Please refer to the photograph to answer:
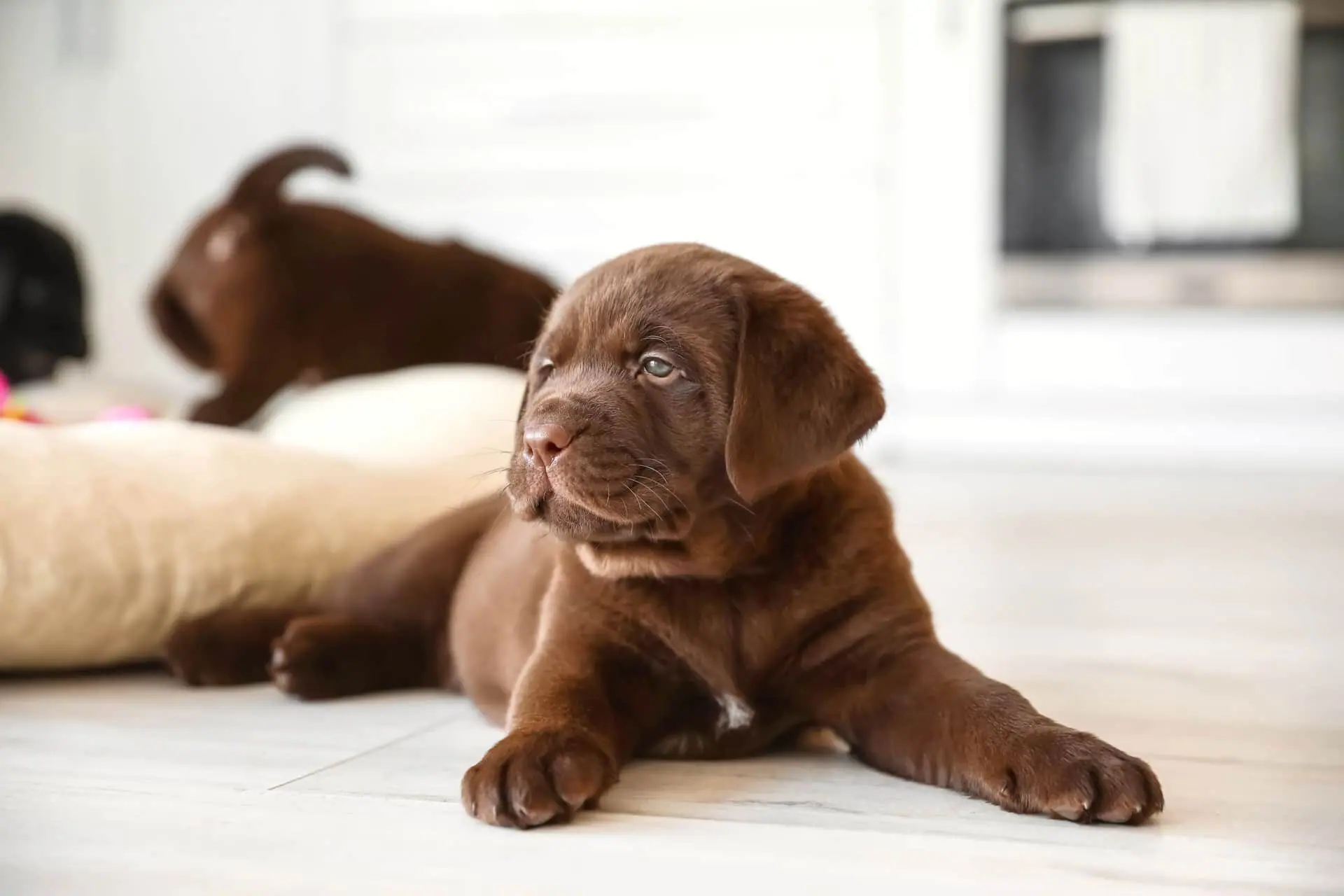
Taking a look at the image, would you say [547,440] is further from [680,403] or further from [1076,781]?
[1076,781]

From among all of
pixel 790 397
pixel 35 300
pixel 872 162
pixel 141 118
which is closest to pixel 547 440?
pixel 790 397

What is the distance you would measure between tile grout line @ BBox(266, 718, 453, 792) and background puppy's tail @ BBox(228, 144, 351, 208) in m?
2.21

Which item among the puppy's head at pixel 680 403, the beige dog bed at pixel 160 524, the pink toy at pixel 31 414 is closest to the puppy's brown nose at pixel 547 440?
the puppy's head at pixel 680 403

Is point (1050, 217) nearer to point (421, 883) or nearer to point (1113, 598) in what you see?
point (1113, 598)

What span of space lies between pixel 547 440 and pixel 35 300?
3326 mm

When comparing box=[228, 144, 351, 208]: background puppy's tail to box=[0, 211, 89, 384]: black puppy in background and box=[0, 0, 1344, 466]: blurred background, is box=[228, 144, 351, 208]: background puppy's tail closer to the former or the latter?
box=[0, 211, 89, 384]: black puppy in background

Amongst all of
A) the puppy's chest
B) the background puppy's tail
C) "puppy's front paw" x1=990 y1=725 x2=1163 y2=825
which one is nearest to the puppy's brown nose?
the puppy's chest

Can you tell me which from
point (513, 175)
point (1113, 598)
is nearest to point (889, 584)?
point (1113, 598)

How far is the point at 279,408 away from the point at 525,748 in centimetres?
231

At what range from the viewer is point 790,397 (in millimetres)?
1430

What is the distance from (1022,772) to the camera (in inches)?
53.0

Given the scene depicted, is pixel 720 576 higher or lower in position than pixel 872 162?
lower

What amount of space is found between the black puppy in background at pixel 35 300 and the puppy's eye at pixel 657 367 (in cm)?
320

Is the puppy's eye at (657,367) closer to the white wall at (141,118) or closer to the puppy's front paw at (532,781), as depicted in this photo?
the puppy's front paw at (532,781)
